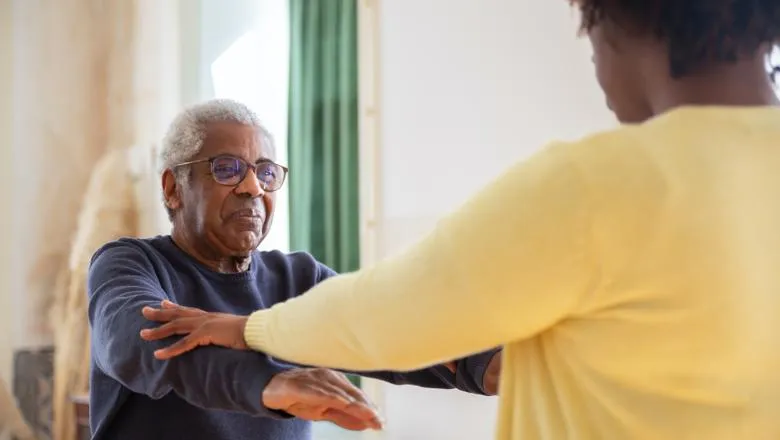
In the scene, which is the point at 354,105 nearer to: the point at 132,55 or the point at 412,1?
the point at 412,1

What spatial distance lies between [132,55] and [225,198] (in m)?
2.33

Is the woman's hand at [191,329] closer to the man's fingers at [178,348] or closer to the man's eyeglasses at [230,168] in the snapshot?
the man's fingers at [178,348]

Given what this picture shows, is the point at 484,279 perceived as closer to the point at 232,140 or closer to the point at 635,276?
the point at 635,276

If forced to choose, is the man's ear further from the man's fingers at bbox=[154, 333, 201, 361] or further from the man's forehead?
the man's fingers at bbox=[154, 333, 201, 361]

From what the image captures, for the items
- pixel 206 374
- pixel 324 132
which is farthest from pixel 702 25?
pixel 324 132

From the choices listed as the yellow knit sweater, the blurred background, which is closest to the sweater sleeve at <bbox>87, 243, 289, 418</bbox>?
the yellow knit sweater

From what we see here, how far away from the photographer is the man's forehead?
5.03 feet

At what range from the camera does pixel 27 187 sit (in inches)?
147

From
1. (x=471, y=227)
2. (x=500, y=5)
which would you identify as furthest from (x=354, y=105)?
(x=471, y=227)

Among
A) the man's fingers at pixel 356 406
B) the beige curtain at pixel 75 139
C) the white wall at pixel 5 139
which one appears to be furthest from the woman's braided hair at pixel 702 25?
the white wall at pixel 5 139

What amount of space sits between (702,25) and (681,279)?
9.2 inches

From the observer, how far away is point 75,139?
3.69 m

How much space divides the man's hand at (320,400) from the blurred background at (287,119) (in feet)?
5.31

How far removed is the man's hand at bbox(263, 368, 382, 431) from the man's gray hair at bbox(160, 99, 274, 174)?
26.9 inches
